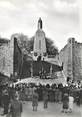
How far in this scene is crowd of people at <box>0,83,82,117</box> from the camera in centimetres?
221

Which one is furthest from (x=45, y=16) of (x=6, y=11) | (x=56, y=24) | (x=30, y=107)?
(x=30, y=107)

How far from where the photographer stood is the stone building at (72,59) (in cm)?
231

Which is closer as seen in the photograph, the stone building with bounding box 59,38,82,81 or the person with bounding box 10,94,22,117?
the person with bounding box 10,94,22,117

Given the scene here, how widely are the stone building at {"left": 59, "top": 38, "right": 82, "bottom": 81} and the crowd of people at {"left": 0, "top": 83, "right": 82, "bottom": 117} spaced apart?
98 mm

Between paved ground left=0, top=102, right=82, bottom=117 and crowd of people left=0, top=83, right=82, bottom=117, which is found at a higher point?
crowd of people left=0, top=83, right=82, bottom=117

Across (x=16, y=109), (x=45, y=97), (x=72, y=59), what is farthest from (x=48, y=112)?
(x=72, y=59)

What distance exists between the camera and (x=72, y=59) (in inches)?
91.7

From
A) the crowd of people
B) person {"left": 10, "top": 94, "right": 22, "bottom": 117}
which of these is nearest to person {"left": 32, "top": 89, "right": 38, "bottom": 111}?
the crowd of people

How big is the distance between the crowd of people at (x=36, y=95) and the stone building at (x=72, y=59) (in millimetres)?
98

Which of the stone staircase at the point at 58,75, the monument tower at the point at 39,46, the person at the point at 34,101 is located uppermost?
the monument tower at the point at 39,46

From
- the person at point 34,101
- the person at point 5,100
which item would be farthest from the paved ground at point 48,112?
the person at point 5,100

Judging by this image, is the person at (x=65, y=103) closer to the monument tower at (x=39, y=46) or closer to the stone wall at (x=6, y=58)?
the monument tower at (x=39, y=46)

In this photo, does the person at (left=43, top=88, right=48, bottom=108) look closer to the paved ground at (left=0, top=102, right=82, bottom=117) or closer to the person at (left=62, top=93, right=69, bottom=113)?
the paved ground at (left=0, top=102, right=82, bottom=117)

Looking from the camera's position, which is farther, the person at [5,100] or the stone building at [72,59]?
the stone building at [72,59]
